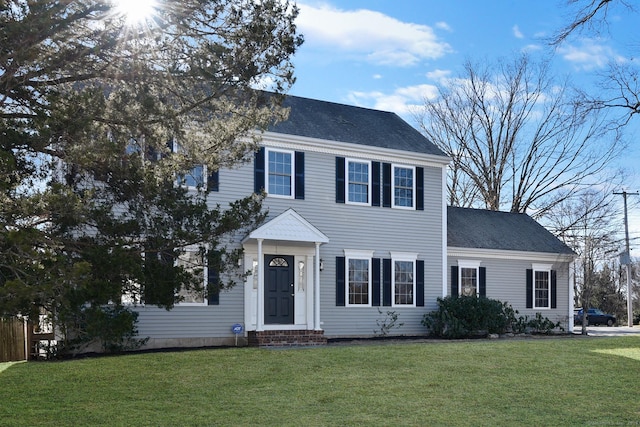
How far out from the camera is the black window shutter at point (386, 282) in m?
20.6

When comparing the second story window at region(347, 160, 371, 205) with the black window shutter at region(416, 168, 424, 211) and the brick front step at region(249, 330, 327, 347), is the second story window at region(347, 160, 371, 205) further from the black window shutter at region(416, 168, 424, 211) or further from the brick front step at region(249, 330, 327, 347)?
the brick front step at region(249, 330, 327, 347)

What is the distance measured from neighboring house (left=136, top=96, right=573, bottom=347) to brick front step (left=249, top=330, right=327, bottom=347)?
0.09ft

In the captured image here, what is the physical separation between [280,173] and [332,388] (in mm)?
9055

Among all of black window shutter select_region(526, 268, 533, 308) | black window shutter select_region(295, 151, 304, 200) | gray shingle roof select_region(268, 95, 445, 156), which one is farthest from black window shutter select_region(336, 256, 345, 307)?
black window shutter select_region(526, 268, 533, 308)

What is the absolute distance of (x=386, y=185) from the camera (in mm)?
20781

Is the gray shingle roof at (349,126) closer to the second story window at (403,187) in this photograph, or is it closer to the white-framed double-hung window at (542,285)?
the second story window at (403,187)

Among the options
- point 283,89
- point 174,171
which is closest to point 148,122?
point 174,171

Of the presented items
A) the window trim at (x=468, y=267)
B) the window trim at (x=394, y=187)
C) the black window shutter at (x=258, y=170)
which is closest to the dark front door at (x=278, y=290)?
the black window shutter at (x=258, y=170)

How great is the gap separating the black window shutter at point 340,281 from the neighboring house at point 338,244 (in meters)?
0.03

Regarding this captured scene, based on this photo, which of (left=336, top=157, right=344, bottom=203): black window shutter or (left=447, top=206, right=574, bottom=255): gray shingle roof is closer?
(left=336, top=157, right=344, bottom=203): black window shutter

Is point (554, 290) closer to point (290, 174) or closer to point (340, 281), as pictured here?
point (340, 281)

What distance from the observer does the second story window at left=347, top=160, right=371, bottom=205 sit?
20156 millimetres

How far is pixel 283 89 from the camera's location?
10.3 meters

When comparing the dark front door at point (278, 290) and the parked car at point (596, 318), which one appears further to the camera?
the parked car at point (596, 318)
